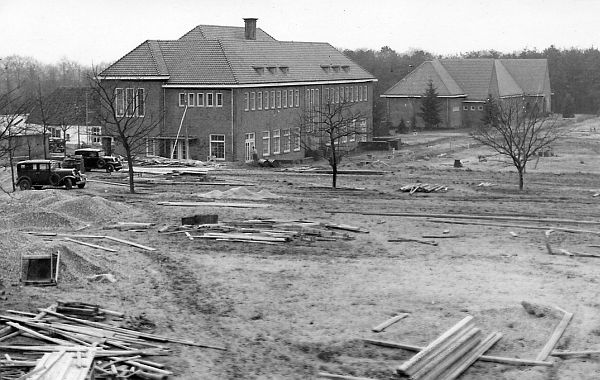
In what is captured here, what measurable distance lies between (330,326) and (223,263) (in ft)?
22.6

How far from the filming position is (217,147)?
61.4 m

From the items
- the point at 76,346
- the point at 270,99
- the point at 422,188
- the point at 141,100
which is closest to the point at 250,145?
the point at 270,99

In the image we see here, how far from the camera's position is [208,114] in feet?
200

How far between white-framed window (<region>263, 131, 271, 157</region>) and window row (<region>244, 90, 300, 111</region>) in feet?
5.79

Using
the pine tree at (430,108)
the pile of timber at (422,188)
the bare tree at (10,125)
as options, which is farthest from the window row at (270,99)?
the pine tree at (430,108)

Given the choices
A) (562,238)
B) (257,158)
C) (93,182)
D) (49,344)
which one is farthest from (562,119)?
(49,344)

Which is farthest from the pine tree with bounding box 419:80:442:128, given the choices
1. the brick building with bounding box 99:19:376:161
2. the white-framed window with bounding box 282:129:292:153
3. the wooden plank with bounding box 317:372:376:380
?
the wooden plank with bounding box 317:372:376:380

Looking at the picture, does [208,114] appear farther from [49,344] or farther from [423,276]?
[49,344]

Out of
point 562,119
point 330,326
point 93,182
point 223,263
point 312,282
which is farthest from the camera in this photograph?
point 562,119

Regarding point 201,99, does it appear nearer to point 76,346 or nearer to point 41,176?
point 41,176

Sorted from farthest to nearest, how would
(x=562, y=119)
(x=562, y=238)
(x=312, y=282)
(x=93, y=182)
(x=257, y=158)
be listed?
(x=562, y=119)
(x=257, y=158)
(x=93, y=182)
(x=562, y=238)
(x=312, y=282)

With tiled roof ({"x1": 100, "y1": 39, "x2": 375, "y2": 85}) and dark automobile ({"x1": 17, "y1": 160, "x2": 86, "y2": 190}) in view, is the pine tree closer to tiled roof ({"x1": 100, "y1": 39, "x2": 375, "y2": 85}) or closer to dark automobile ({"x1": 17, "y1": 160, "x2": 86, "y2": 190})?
tiled roof ({"x1": 100, "y1": 39, "x2": 375, "y2": 85})

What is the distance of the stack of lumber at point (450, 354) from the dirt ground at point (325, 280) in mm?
310

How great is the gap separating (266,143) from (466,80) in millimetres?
47552
